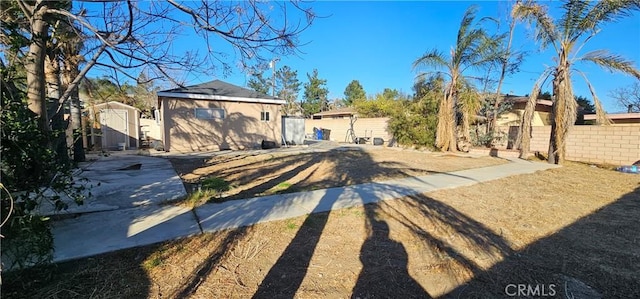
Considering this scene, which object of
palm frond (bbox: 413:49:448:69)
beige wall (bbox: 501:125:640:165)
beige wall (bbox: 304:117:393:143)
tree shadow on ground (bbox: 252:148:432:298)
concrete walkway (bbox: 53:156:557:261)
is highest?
palm frond (bbox: 413:49:448:69)

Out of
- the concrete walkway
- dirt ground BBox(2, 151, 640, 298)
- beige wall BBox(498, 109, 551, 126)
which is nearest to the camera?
dirt ground BBox(2, 151, 640, 298)

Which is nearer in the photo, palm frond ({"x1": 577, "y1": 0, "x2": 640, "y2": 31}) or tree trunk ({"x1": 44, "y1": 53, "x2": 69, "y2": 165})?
tree trunk ({"x1": 44, "y1": 53, "x2": 69, "y2": 165})

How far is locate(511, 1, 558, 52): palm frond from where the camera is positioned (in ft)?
33.2

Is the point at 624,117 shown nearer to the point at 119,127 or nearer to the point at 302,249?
the point at 302,249

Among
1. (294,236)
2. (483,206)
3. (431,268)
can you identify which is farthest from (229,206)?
(483,206)

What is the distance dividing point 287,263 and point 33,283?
207 cm

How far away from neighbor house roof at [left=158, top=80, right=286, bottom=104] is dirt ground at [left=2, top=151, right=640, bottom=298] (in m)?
11.7

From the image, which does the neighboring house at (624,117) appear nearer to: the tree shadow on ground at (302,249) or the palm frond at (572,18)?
the palm frond at (572,18)

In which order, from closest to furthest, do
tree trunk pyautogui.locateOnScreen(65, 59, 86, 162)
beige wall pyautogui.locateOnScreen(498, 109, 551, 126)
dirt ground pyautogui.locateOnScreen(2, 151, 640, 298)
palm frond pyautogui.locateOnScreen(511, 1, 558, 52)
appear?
1. dirt ground pyautogui.locateOnScreen(2, 151, 640, 298)
2. tree trunk pyautogui.locateOnScreen(65, 59, 86, 162)
3. palm frond pyautogui.locateOnScreen(511, 1, 558, 52)
4. beige wall pyautogui.locateOnScreen(498, 109, 551, 126)

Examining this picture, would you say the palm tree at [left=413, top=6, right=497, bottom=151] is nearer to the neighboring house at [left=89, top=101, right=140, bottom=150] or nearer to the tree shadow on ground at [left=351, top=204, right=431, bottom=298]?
the tree shadow on ground at [left=351, top=204, right=431, bottom=298]

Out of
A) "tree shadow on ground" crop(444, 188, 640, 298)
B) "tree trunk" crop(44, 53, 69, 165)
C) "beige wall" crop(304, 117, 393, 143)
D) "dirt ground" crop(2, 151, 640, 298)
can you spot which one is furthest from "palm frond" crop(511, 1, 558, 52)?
"tree trunk" crop(44, 53, 69, 165)

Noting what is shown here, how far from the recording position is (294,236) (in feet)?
11.9

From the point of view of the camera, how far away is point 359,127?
23797mm

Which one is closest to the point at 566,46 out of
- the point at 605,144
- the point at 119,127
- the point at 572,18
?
the point at 572,18
